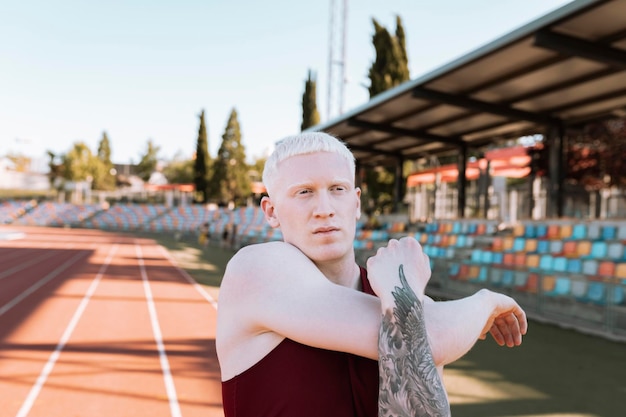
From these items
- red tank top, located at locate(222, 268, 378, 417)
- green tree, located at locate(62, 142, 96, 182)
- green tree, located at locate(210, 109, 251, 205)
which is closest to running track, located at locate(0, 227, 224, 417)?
red tank top, located at locate(222, 268, 378, 417)

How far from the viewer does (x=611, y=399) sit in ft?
19.4

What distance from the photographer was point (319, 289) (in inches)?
48.5

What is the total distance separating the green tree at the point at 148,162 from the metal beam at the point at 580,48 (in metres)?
92.5

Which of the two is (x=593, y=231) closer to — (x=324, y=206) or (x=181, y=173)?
(x=324, y=206)

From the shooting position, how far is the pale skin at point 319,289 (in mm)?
1189

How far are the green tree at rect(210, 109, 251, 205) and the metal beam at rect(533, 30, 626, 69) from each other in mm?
53512

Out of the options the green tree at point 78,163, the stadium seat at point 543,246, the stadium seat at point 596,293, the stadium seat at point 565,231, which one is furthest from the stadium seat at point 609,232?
the green tree at point 78,163

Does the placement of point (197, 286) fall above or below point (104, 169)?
A: below

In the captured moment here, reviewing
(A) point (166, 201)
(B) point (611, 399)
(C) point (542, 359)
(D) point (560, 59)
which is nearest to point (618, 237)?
(D) point (560, 59)

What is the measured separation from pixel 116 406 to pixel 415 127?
1715cm

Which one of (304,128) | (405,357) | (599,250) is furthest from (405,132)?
(304,128)

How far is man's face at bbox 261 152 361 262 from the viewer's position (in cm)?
136

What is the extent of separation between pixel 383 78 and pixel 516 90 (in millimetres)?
23316

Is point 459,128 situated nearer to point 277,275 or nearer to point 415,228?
point 415,228
